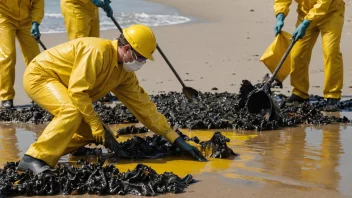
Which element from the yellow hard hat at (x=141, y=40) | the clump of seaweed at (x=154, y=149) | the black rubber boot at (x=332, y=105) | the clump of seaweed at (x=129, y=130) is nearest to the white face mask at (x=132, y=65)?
the yellow hard hat at (x=141, y=40)

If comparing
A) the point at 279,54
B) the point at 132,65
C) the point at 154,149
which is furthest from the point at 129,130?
the point at 279,54

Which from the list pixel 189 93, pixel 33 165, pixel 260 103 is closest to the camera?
pixel 33 165

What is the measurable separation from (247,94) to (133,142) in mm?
2172

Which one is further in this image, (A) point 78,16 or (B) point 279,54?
(A) point 78,16

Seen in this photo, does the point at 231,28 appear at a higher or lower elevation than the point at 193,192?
higher

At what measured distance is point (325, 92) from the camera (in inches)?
340

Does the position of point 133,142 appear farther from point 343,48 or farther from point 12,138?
point 343,48

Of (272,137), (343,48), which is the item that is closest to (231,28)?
(343,48)

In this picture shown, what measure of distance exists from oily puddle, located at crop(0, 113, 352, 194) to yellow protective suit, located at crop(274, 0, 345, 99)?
1.19m

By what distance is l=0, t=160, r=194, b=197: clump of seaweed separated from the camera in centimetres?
489

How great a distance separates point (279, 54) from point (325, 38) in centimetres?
59

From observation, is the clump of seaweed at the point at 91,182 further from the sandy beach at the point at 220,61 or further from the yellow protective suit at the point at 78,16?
the yellow protective suit at the point at 78,16

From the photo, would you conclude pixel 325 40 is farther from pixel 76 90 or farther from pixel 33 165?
pixel 33 165

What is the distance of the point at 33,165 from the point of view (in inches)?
203
